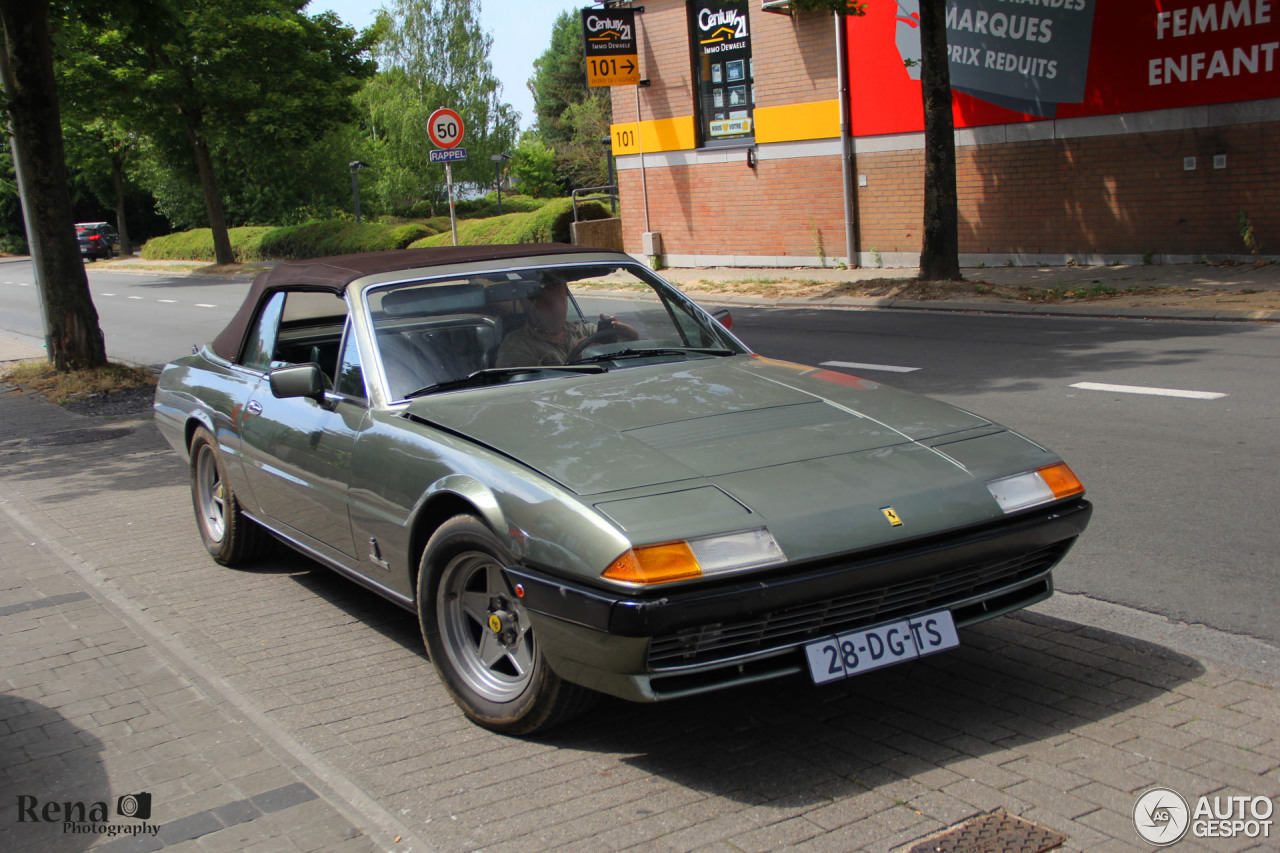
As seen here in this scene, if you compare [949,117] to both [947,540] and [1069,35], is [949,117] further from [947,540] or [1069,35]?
[947,540]

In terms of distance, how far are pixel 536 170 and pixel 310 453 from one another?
7286 cm

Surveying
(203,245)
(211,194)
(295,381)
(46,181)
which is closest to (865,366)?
(295,381)

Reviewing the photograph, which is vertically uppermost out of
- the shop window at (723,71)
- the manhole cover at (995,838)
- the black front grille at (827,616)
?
the shop window at (723,71)

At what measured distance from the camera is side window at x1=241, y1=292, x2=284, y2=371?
5.63m

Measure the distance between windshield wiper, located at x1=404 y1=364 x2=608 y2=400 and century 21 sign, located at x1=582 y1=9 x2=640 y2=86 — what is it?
768 inches

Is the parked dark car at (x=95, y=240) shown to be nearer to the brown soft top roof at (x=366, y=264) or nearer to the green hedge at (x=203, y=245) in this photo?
the green hedge at (x=203, y=245)

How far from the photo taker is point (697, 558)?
3146 millimetres

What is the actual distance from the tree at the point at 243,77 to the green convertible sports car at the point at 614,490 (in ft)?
103

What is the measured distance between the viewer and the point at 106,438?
10.2 meters

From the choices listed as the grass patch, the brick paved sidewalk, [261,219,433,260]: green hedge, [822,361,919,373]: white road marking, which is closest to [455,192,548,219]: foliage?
[261,219,433,260]: green hedge

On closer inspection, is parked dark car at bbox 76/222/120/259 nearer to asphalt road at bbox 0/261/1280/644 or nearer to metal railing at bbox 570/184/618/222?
metal railing at bbox 570/184/618/222

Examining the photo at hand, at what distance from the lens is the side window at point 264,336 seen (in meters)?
5.63

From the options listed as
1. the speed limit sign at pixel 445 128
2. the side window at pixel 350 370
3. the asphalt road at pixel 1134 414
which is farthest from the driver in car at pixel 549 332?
the speed limit sign at pixel 445 128

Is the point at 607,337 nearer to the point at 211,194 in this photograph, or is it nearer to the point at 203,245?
the point at 211,194
